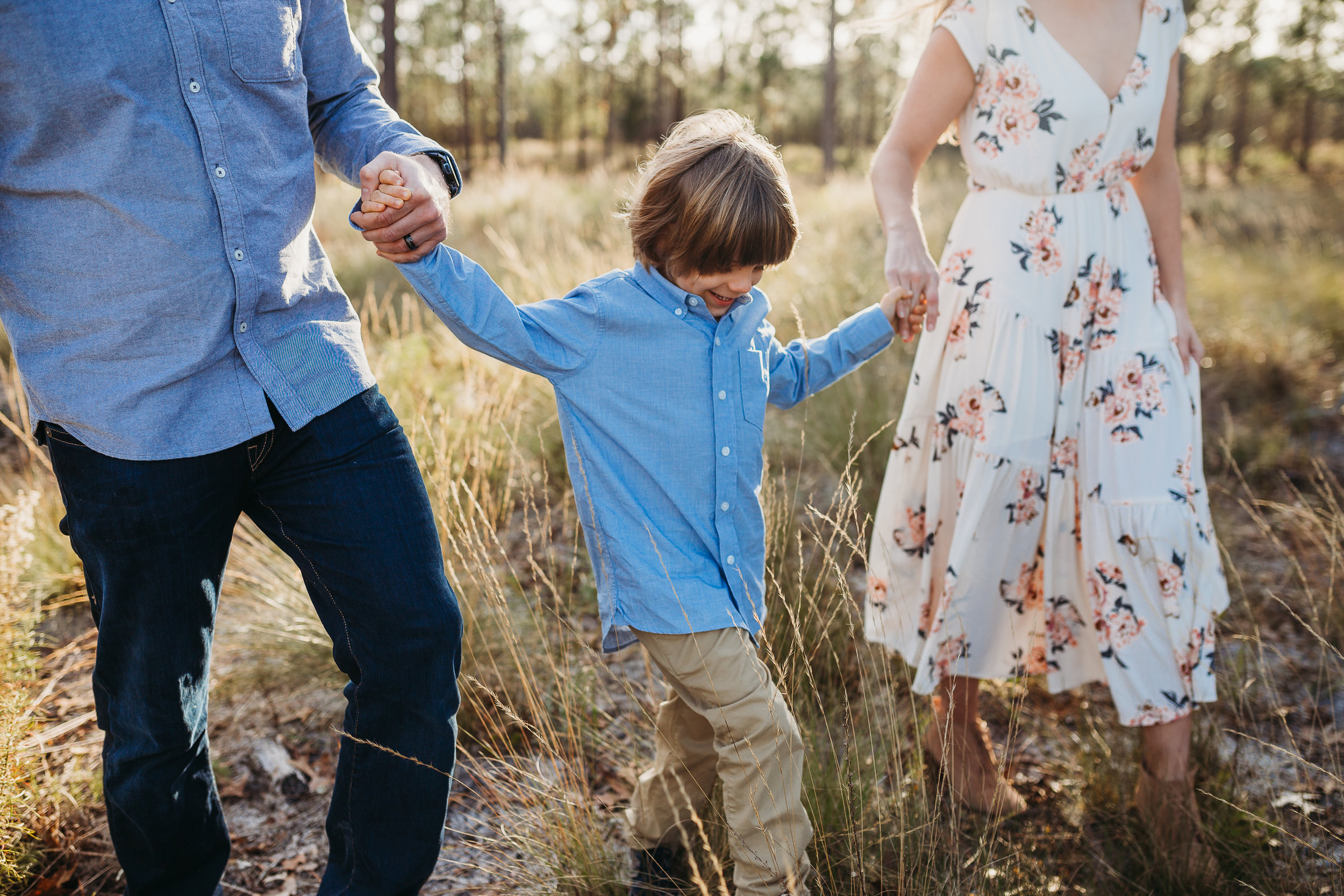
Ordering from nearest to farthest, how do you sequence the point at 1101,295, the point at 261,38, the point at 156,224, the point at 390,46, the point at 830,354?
the point at 156,224, the point at 261,38, the point at 830,354, the point at 1101,295, the point at 390,46

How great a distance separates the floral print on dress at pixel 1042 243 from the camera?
2.02 meters

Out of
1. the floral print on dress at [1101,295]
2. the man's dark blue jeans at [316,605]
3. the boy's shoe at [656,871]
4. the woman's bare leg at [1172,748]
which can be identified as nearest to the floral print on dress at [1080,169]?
the floral print on dress at [1101,295]

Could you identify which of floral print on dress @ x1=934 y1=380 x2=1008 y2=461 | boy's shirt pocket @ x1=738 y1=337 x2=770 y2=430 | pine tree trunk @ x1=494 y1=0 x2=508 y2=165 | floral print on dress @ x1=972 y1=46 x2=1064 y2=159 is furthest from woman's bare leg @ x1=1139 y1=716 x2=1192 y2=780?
pine tree trunk @ x1=494 y1=0 x2=508 y2=165

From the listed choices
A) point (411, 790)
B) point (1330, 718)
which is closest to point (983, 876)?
point (411, 790)

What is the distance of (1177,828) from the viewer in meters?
1.95

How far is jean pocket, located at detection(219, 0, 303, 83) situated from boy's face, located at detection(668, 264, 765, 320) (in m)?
0.73

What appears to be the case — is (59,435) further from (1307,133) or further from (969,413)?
(1307,133)

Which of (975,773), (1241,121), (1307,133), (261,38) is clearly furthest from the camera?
(1241,121)

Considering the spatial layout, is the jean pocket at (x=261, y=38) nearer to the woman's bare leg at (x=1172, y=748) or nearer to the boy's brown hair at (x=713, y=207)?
the boy's brown hair at (x=713, y=207)

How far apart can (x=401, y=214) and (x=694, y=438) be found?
631 millimetres

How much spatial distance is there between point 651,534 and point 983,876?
2.98 ft

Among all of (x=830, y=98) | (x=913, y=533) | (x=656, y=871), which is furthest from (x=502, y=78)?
(x=656, y=871)

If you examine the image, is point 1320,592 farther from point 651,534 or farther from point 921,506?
point 651,534

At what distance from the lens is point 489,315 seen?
138 centimetres
